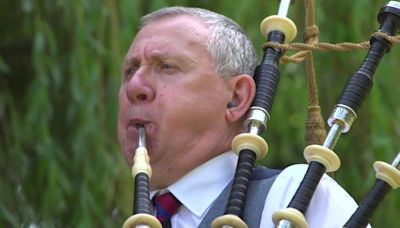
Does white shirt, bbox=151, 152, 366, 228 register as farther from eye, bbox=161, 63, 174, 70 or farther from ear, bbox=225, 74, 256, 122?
eye, bbox=161, 63, 174, 70

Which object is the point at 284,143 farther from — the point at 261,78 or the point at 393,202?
the point at 261,78

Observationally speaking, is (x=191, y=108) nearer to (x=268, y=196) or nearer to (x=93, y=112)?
(x=268, y=196)

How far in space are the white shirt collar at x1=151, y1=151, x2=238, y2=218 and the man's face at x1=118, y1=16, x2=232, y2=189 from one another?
15 millimetres

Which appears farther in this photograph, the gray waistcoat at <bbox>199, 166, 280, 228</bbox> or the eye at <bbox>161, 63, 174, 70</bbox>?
the eye at <bbox>161, 63, 174, 70</bbox>

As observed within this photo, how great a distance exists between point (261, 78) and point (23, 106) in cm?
161

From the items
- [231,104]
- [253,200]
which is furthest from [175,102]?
[253,200]

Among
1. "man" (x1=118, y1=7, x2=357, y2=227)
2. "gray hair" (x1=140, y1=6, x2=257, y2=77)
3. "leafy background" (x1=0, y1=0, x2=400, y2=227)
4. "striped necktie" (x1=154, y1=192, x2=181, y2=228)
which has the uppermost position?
"gray hair" (x1=140, y1=6, x2=257, y2=77)

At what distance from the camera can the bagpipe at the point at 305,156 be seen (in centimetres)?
230

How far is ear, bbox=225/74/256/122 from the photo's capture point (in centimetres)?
266

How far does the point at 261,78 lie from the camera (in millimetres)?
2650

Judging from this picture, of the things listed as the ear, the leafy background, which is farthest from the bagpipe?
the leafy background

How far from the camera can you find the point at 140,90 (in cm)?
260

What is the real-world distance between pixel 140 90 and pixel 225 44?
0.71ft

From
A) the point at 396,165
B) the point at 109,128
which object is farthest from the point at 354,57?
the point at 396,165
